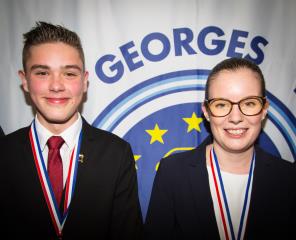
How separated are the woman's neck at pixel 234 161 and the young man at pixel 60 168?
59 centimetres

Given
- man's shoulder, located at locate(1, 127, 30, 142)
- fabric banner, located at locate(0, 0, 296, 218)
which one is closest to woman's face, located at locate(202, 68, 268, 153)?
fabric banner, located at locate(0, 0, 296, 218)

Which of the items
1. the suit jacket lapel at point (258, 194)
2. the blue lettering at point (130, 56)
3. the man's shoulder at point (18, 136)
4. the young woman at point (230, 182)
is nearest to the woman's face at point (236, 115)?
the young woman at point (230, 182)

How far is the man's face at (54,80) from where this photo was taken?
1.55 m

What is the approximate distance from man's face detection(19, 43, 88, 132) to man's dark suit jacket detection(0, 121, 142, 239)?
22 cm

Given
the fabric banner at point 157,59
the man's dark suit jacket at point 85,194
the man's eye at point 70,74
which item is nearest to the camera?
the man's dark suit jacket at point 85,194

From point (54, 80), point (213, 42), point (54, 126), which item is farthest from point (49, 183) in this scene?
point (213, 42)

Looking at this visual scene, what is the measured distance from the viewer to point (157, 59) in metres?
2.14

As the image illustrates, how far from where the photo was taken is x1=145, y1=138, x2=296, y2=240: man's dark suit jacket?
5.01 feet

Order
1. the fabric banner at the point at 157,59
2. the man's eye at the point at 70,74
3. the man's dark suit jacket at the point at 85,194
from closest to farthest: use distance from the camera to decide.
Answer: the man's dark suit jacket at the point at 85,194
the man's eye at the point at 70,74
the fabric banner at the point at 157,59

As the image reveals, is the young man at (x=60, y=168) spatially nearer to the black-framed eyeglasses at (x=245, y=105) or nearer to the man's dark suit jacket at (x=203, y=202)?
the man's dark suit jacket at (x=203, y=202)

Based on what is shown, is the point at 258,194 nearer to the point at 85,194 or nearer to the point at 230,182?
the point at 230,182

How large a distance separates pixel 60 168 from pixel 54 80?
529 mm

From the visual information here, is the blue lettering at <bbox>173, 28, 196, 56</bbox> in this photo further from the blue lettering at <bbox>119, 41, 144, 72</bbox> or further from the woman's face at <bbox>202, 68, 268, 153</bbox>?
the woman's face at <bbox>202, 68, 268, 153</bbox>

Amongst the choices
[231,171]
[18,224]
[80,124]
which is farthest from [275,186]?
[18,224]
